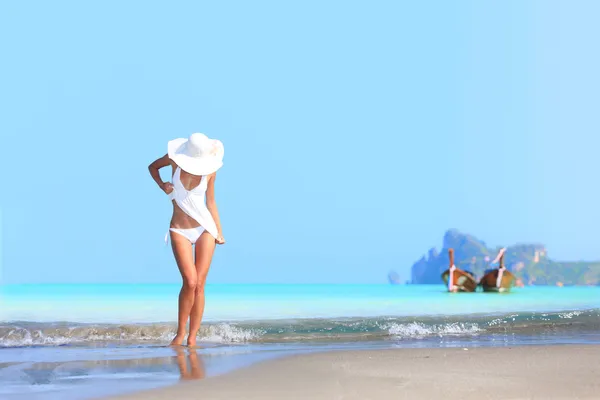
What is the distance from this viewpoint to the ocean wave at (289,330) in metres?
7.74

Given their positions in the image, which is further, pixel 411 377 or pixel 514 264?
pixel 514 264

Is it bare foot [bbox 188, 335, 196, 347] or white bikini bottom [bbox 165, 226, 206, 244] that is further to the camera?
bare foot [bbox 188, 335, 196, 347]

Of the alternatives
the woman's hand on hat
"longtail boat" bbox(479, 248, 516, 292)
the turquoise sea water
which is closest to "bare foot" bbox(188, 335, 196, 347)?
the turquoise sea water

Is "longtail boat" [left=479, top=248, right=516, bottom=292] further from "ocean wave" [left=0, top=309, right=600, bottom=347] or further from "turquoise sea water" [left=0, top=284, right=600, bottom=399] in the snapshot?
"ocean wave" [left=0, top=309, right=600, bottom=347]

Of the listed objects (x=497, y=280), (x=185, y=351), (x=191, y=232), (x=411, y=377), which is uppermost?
(x=497, y=280)

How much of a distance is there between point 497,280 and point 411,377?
94.0 feet

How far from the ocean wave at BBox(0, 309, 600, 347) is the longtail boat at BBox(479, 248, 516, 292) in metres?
22.7

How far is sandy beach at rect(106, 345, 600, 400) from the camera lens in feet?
12.4

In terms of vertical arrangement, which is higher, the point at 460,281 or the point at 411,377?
the point at 460,281

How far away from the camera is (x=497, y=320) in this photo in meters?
9.24

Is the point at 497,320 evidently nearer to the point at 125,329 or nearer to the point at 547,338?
the point at 547,338

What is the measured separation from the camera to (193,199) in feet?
20.6

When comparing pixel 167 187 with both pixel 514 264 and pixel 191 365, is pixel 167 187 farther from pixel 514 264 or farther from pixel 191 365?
pixel 514 264

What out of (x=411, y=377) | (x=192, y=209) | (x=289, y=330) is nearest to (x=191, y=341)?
(x=192, y=209)
